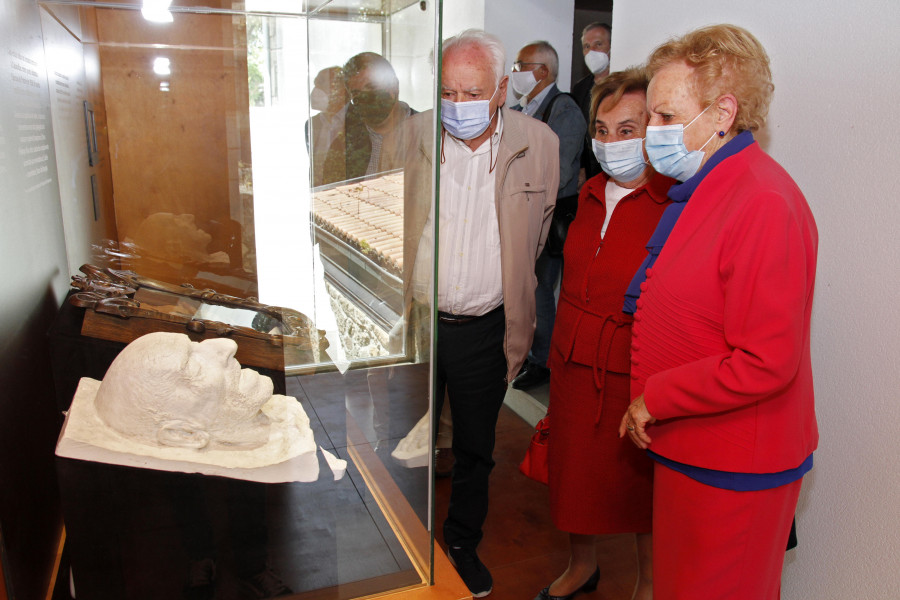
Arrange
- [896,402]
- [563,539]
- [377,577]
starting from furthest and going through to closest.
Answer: [563,539] < [896,402] < [377,577]

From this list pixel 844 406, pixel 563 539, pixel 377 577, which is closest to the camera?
pixel 377 577

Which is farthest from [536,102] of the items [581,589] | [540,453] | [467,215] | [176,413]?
[176,413]

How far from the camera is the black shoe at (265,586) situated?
5.12 feet

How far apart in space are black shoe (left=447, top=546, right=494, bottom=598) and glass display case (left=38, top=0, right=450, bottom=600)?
938 millimetres

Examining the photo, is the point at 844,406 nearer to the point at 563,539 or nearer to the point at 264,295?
the point at 563,539

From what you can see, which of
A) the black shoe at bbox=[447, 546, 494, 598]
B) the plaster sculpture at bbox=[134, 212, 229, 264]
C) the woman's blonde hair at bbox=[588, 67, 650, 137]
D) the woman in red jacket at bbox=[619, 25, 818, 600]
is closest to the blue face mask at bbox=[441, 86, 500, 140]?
the woman's blonde hair at bbox=[588, 67, 650, 137]

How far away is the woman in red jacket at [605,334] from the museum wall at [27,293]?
1.39 metres

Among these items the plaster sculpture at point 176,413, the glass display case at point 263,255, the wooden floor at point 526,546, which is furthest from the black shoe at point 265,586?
the wooden floor at point 526,546

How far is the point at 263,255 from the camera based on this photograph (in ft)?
5.76

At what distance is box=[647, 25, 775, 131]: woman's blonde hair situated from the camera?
161cm

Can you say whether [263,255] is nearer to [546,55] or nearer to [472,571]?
[472,571]

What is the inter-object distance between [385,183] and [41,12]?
31.4 inches

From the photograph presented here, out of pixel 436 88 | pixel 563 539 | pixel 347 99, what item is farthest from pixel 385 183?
pixel 563 539

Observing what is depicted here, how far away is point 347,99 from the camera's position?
1756 mm
